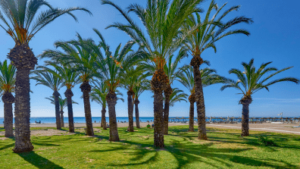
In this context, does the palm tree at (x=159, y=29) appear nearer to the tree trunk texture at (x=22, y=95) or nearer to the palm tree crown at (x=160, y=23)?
the palm tree crown at (x=160, y=23)

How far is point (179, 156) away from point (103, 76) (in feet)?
28.8

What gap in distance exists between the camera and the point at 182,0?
8703 millimetres

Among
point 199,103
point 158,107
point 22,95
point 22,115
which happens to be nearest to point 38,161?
point 22,115

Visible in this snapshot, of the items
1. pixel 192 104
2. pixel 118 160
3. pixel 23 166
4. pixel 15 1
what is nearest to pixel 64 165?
pixel 23 166

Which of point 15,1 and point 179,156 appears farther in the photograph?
point 15,1

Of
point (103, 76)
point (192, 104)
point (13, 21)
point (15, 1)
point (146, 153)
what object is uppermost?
point (15, 1)

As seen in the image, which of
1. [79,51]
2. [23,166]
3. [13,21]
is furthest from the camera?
[79,51]

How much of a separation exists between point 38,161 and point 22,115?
3033 millimetres

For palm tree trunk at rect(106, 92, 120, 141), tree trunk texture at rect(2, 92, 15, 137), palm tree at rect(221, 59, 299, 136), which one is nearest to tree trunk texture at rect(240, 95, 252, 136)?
palm tree at rect(221, 59, 299, 136)

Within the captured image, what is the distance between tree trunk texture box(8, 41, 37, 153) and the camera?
818 cm

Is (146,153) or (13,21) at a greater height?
(13,21)

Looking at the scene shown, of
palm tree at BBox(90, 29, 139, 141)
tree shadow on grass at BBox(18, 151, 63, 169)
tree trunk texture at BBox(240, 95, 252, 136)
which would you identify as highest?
palm tree at BBox(90, 29, 139, 141)

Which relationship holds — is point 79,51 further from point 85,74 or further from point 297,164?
point 297,164

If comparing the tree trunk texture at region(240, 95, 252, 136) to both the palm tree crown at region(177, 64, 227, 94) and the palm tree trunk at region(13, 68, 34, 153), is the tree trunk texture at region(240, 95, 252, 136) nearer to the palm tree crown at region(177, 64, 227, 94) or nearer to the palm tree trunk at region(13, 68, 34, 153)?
the palm tree crown at region(177, 64, 227, 94)
